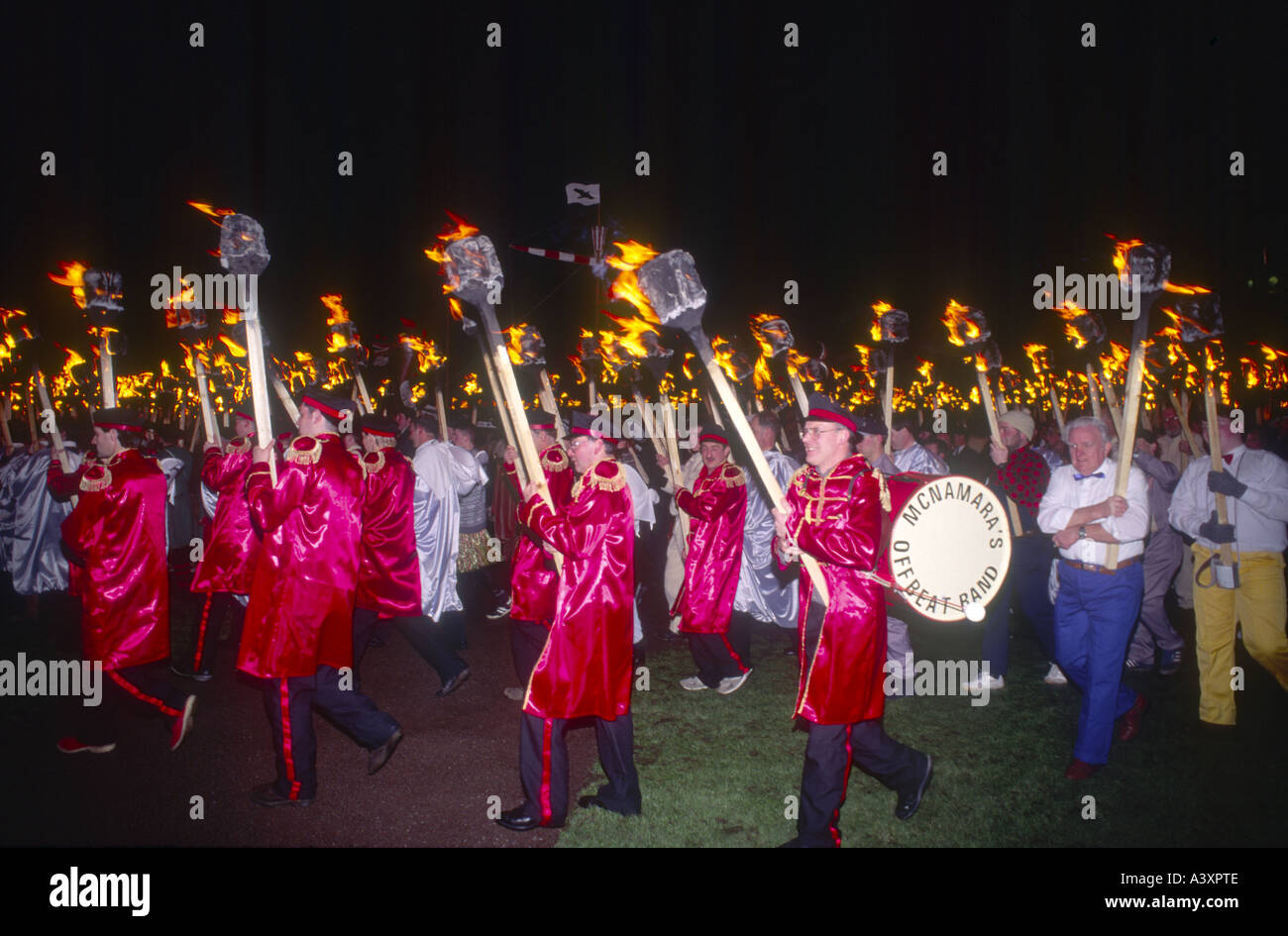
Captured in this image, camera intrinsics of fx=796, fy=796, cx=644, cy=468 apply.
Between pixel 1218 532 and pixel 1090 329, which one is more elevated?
pixel 1090 329

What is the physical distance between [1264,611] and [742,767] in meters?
3.51

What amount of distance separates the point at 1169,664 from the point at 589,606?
17.7ft

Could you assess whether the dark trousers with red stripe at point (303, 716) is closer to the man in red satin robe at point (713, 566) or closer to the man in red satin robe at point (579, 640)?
the man in red satin robe at point (579, 640)

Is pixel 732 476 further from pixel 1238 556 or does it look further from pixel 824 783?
pixel 1238 556

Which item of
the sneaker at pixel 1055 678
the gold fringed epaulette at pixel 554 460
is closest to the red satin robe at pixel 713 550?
the gold fringed epaulette at pixel 554 460

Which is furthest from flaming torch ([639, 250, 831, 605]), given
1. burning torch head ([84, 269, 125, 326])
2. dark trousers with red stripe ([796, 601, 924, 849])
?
burning torch head ([84, 269, 125, 326])

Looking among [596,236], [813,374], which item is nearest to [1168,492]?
[813,374]

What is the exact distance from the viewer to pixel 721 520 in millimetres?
6496

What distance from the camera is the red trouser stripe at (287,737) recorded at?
4.26 metres

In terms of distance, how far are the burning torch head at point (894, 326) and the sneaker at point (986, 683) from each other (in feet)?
9.82

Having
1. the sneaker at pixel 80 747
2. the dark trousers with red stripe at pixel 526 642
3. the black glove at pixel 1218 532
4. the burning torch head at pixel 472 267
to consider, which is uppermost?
the burning torch head at pixel 472 267

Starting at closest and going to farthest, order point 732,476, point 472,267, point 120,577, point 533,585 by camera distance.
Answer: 1. point 472,267
2. point 120,577
3. point 533,585
4. point 732,476

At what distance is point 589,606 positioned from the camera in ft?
13.2

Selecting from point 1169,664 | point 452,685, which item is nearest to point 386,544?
point 452,685
